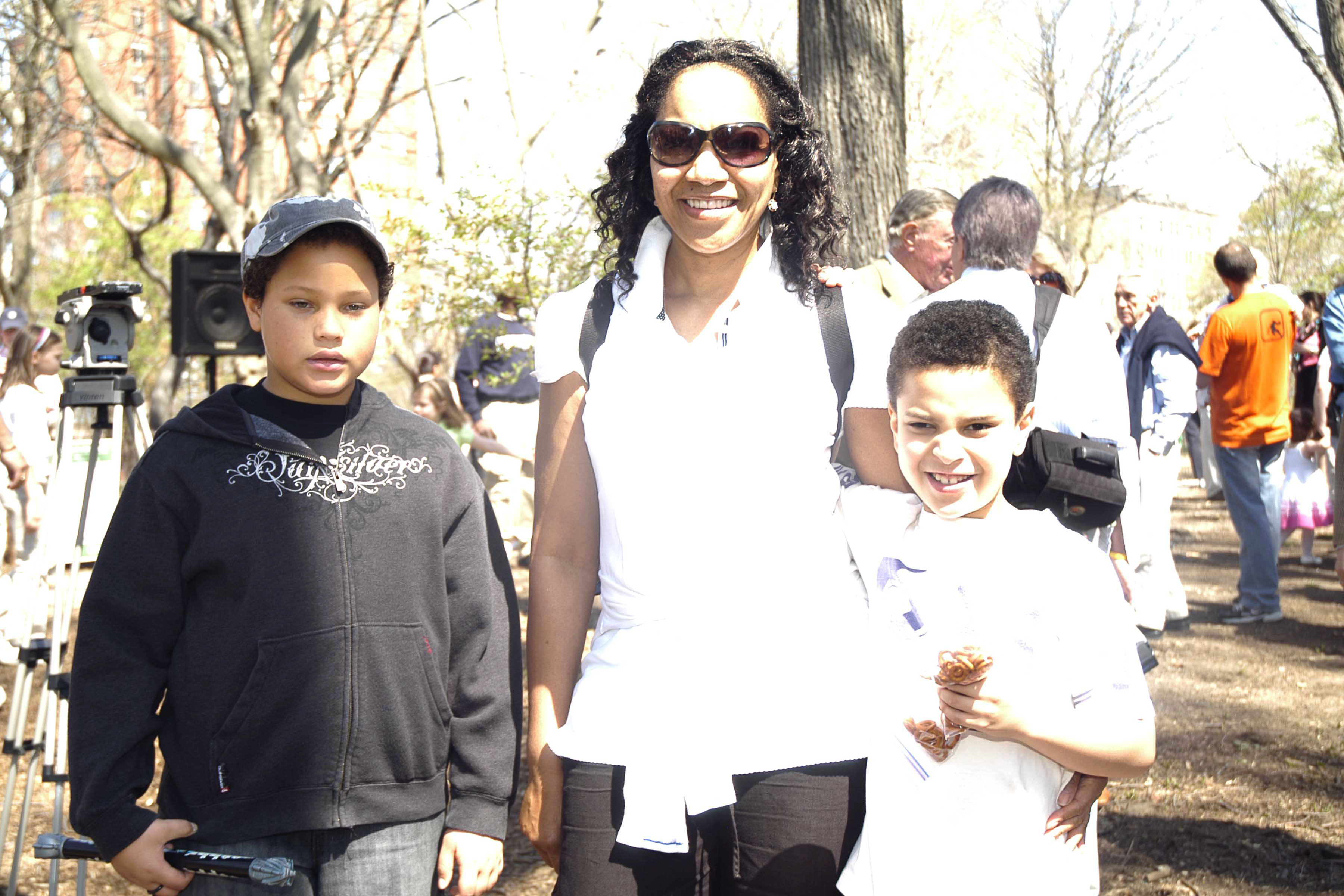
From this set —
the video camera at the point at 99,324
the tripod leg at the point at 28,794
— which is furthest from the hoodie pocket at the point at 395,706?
the video camera at the point at 99,324

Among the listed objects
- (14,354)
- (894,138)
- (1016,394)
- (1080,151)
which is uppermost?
(1080,151)

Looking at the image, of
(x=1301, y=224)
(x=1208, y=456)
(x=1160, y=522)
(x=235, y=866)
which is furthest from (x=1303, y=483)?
(x=1301, y=224)

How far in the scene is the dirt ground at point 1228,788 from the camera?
4.07m

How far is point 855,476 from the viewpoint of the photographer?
2180 mm

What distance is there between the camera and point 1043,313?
371 cm

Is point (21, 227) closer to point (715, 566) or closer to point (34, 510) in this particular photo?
point (34, 510)

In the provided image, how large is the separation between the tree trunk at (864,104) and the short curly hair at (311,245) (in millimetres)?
3633

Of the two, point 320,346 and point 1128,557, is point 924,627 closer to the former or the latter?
point 320,346

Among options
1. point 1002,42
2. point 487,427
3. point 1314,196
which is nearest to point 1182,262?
point 1314,196

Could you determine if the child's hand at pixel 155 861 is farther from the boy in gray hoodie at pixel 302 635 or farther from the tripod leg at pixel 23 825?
the tripod leg at pixel 23 825

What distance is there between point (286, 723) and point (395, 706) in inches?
7.0

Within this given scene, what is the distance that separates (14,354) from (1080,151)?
22.0m

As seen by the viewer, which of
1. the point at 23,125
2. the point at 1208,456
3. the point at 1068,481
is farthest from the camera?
the point at 23,125

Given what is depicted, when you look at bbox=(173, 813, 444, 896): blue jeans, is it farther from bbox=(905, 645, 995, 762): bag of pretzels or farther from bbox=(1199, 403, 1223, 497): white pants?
bbox=(1199, 403, 1223, 497): white pants
